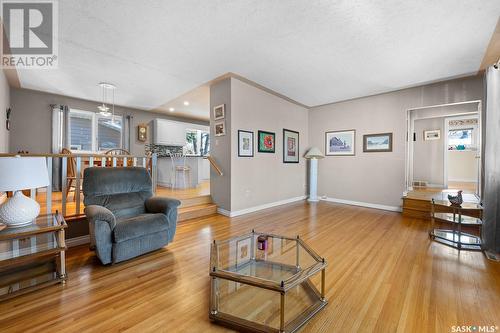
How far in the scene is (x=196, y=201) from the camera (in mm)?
4387

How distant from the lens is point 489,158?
2.65 metres

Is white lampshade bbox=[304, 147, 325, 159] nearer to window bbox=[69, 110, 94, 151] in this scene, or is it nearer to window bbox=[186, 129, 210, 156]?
window bbox=[186, 129, 210, 156]

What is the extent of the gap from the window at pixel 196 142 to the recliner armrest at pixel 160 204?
4635mm

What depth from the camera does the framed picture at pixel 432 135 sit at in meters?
6.23

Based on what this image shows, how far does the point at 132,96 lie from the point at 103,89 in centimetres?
63

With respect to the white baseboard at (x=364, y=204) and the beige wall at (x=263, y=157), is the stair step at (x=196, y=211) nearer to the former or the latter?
the beige wall at (x=263, y=157)

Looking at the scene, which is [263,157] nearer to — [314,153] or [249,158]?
[249,158]

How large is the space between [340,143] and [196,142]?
16.1 ft

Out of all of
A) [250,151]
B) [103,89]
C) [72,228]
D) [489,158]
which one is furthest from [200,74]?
[489,158]

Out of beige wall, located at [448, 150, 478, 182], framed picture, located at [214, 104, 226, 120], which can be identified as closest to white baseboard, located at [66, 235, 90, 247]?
framed picture, located at [214, 104, 226, 120]

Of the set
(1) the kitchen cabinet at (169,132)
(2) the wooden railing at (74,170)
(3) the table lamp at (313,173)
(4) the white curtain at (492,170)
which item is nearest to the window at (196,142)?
(1) the kitchen cabinet at (169,132)

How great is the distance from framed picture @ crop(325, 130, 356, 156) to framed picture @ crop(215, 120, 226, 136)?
3.13 metres

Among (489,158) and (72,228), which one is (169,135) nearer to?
(72,228)

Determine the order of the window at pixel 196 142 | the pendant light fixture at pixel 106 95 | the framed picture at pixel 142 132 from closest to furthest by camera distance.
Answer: the pendant light fixture at pixel 106 95, the framed picture at pixel 142 132, the window at pixel 196 142
